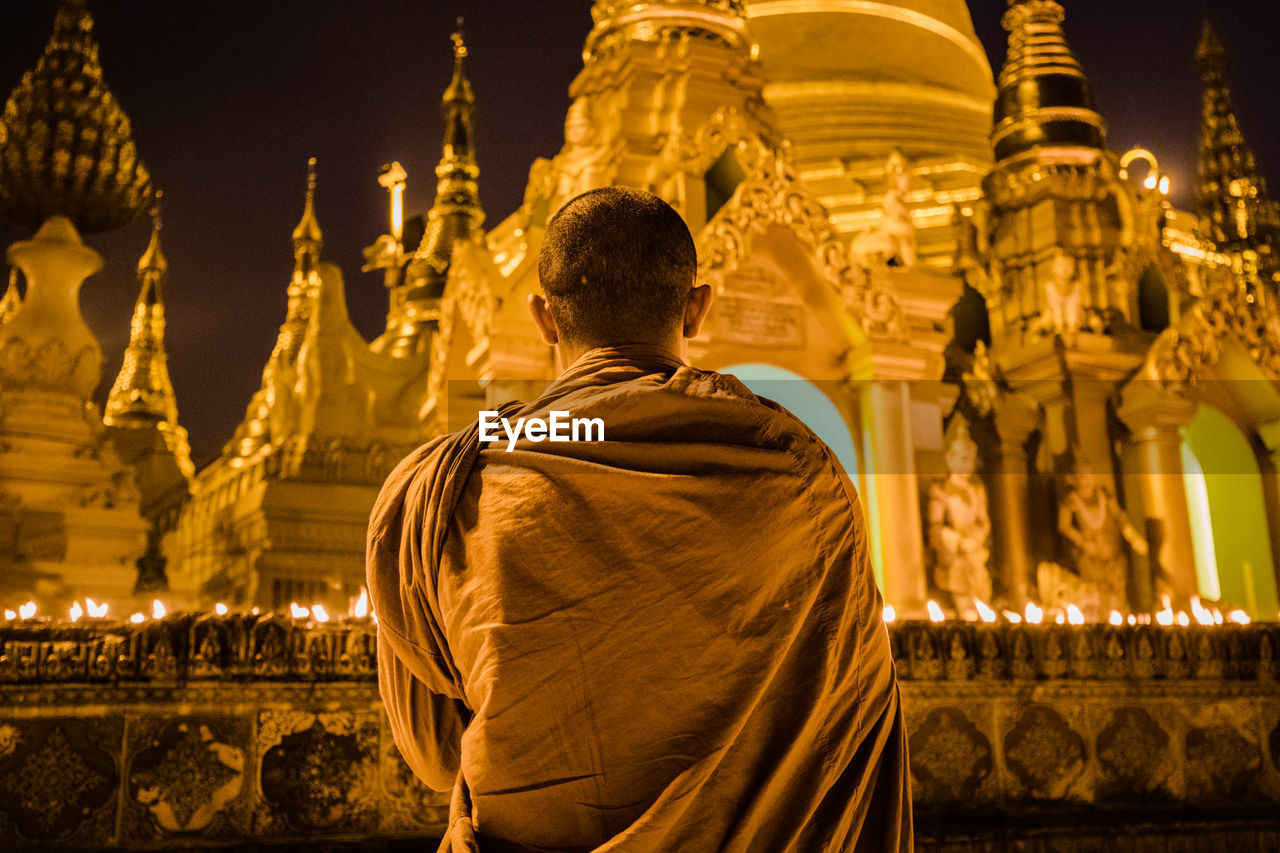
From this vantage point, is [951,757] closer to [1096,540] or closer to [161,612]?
[161,612]

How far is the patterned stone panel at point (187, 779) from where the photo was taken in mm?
4016

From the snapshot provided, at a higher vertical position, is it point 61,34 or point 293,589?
point 61,34

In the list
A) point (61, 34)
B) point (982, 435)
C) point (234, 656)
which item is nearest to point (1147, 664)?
point (234, 656)

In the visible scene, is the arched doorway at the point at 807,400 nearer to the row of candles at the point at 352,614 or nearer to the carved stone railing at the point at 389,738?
the row of candles at the point at 352,614

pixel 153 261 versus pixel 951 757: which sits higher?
pixel 153 261

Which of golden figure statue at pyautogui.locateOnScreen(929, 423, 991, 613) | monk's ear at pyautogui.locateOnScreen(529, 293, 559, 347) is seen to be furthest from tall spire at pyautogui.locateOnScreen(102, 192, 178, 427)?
monk's ear at pyautogui.locateOnScreen(529, 293, 559, 347)

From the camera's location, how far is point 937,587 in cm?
985

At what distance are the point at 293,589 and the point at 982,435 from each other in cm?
674

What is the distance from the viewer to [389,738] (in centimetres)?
434

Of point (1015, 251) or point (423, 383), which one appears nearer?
point (1015, 251)

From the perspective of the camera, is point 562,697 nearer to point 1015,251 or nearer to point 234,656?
point 234,656

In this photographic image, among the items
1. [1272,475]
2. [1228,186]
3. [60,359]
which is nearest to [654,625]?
[60,359]

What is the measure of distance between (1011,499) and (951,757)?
6428mm

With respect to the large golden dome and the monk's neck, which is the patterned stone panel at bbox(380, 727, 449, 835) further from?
the large golden dome
